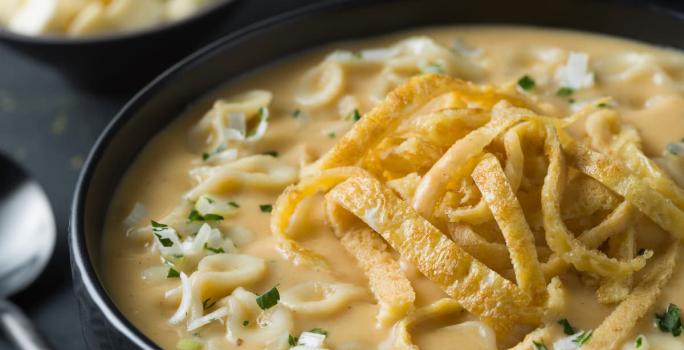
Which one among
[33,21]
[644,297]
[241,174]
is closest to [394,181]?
[241,174]

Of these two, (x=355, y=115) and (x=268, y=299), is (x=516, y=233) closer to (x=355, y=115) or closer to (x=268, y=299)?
(x=268, y=299)

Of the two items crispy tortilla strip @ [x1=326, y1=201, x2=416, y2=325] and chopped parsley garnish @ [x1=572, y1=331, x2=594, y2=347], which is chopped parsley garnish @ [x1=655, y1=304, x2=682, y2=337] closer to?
chopped parsley garnish @ [x1=572, y1=331, x2=594, y2=347]

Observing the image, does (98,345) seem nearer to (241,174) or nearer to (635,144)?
(241,174)

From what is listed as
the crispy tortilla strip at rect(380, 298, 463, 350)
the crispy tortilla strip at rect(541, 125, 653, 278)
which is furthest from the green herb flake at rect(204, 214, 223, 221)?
the crispy tortilla strip at rect(541, 125, 653, 278)

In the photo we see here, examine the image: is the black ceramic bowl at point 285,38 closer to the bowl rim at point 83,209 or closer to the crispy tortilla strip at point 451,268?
the bowl rim at point 83,209

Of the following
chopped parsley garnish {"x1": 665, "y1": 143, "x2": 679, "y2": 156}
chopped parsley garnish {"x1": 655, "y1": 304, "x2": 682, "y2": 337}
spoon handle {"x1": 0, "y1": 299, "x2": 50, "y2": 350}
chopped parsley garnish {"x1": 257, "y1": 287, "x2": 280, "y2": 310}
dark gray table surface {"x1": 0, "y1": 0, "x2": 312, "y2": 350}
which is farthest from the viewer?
dark gray table surface {"x1": 0, "y1": 0, "x2": 312, "y2": 350}

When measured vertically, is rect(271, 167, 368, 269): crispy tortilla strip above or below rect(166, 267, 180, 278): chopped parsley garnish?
above

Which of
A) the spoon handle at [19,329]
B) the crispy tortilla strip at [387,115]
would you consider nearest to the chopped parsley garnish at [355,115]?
the crispy tortilla strip at [387,115]

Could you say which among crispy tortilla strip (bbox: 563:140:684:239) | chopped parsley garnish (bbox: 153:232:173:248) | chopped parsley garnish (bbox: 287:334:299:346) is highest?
crispy tortilla strip (bbox: 563:140:684:239)
